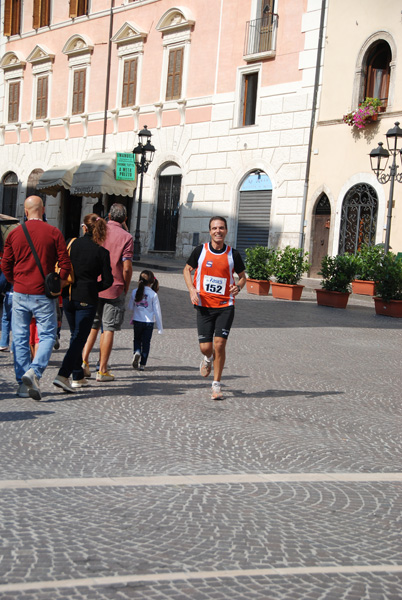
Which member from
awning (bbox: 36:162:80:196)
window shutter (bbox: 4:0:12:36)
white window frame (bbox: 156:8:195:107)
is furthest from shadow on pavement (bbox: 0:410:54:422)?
window shutter (bbox: 4:0:12:36)

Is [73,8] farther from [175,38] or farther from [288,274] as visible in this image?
[288,274]

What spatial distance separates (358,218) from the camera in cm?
2630

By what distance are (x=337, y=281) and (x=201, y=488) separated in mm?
15365

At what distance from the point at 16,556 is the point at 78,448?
6.91 feet

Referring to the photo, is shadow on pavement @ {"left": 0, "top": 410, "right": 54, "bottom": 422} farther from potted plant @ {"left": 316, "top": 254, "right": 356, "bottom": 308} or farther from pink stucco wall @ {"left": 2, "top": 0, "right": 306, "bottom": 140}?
pink stucco wall @ {"left": 2, "top": 0, "right": 306, "bottom": 140}

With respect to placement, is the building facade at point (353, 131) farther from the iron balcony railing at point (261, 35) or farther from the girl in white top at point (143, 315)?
the girl in white top at point (143, 315)

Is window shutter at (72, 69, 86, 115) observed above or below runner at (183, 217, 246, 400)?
above

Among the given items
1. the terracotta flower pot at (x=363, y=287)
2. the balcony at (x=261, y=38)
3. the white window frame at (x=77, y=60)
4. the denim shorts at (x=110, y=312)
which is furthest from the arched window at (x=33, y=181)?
the denim shorts at (x=110, y=312)

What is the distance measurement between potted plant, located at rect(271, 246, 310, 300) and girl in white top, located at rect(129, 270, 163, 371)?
11071mm

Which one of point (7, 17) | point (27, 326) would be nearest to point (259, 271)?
point (27, 326)

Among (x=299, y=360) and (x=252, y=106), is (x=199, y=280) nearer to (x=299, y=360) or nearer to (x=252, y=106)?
(x=299, y=360)

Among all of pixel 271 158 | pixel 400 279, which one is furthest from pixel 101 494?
pixel 271 158

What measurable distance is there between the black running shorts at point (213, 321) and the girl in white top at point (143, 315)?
1584mm

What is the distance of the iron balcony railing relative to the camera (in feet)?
94.9
